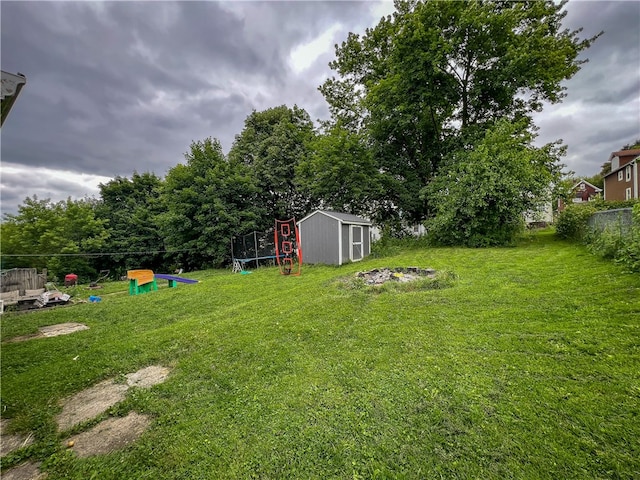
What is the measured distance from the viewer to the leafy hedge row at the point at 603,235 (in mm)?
4598

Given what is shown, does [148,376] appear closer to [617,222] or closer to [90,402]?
[90,402]

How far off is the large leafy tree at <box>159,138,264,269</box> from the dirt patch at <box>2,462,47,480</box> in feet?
42.1

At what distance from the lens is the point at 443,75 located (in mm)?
13125

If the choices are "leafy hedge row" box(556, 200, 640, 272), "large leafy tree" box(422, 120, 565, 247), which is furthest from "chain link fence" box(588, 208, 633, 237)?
"large leafy tree" box(422, 120, 565, 247)

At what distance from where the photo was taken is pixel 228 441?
194 cm

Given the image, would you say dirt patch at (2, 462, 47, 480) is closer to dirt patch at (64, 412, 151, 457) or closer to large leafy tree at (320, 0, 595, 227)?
dirt patch at (64, 412, 151, 457)

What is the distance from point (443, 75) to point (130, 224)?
2035 centimetres

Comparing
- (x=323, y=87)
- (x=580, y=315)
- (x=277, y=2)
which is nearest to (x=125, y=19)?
(x=277, y=2)

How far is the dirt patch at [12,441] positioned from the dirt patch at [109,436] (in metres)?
0.30

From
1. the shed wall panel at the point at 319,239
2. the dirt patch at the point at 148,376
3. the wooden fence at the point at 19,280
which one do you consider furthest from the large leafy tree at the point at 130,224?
the dirt patch at the point at 148,376

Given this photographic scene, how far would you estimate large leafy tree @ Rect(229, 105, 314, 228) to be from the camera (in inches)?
638

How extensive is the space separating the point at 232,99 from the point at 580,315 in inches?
477

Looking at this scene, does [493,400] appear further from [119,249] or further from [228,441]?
[119,249]

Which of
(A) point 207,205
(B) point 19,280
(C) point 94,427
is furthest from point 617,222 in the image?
(B) point 19,280
